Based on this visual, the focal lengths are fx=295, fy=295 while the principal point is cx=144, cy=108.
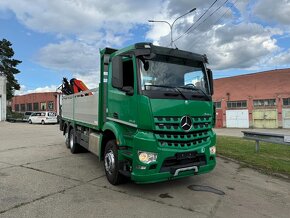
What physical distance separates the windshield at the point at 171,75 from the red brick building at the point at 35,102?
57314 millimetres

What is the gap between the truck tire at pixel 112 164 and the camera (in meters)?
6.37

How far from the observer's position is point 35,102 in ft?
235

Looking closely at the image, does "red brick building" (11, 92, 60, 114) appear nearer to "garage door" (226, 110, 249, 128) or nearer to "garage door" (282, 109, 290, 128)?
"garage door" (226, 110, 249, 128)

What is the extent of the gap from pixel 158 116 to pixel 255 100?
45.5 meters

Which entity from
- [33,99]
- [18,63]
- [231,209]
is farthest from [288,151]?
[33,99]

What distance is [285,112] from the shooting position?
145 ft

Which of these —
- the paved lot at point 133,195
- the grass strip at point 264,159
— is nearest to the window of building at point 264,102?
the grass strip at point 264,159

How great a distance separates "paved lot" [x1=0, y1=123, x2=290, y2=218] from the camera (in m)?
5.02

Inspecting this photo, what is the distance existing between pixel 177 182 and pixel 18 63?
198 ft

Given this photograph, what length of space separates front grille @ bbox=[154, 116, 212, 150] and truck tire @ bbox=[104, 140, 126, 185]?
1260 mm

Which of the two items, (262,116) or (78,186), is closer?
(78,186)

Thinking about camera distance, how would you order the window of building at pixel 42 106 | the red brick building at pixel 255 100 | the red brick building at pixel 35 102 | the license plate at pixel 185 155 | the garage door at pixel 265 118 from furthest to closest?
the window of building at pixel 42 106 < the red brick building at pixel 35 102 < the garage door at pixel 265 118 < the red brick building at pixel 255 100 < the license plate at pixel 185 155

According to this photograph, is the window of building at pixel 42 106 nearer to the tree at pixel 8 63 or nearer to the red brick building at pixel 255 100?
the tree at pixel 8 63

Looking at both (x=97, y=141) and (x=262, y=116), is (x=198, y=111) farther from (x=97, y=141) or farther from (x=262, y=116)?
(x=262, y=116)
